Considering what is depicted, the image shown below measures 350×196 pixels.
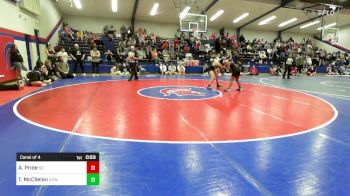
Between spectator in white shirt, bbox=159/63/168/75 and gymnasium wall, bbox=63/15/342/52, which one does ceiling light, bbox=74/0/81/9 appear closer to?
gymnasium wall, bbox=63/15/342/52

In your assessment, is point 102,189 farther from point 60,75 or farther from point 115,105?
point 60,75

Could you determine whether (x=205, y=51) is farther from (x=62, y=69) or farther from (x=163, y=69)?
(x=62, y=69)

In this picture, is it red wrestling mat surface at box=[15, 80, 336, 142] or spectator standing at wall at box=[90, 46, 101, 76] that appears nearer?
red wrestling mat surface at box=[15, 80, 336, 142]

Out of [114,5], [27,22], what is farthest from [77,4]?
[27,22]

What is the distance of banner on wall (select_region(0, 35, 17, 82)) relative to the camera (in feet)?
34.8

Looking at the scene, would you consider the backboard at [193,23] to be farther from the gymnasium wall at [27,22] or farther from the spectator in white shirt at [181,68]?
the gymnasium wall at [27,22]

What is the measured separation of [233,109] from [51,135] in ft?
14.3

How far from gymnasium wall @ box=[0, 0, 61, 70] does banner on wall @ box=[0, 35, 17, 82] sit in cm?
52

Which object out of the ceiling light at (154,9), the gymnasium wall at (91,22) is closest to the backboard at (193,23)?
the ceiling light at (154,9)

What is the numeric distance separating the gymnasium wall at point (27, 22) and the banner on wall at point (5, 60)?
0.52 metres

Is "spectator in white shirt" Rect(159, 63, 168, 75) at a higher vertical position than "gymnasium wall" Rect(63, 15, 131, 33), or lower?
lower

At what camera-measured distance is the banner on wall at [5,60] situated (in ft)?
34.8

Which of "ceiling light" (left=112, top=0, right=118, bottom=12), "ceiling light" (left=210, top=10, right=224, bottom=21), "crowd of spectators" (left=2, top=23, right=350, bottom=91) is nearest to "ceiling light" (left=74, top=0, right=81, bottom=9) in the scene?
"crowd of spectators" (left=2, top=23, right=350, bottom=91)

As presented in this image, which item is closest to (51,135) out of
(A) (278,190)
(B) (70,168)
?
(B) (70,168)
